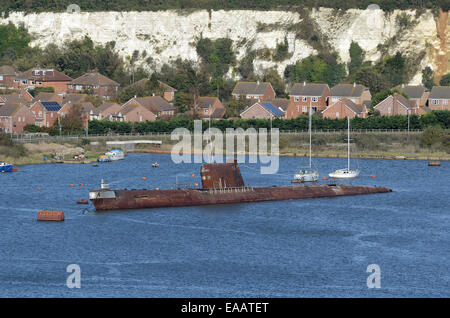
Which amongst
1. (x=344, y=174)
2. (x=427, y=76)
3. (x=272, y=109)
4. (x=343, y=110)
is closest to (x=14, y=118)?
(x=272, y=109)

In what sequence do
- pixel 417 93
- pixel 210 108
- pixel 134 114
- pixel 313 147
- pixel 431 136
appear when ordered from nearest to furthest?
pixel 431 136 → pixel 313 147 → pixel 134 114 → pixel 210 108 → pixel 417 93

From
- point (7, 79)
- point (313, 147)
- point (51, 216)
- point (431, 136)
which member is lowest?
point (51, 216)

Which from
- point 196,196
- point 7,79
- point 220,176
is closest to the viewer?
point 196,196

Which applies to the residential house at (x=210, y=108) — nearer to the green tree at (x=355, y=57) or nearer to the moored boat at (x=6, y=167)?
the green tree at (x=355, y=57)

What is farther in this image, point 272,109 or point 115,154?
point 272,109

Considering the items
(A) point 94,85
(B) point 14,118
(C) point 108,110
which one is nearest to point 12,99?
(B) point 14,118

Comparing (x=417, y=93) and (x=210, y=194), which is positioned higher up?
(x=417, y=93)

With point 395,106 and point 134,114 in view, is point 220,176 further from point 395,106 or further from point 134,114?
point 395,106
